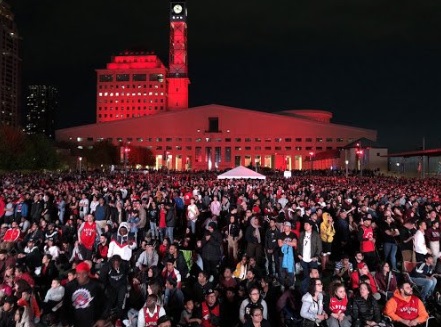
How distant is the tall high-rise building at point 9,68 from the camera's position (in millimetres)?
132000

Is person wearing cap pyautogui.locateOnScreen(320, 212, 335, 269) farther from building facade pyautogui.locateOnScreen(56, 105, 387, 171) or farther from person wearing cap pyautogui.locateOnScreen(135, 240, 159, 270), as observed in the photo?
building facade pyautogui.locateOnScreen(56, 105, 387, 171)

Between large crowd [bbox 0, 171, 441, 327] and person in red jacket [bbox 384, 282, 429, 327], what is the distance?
0.01 metres

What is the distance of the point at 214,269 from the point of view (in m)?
9.72

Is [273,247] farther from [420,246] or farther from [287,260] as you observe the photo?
[420,246]

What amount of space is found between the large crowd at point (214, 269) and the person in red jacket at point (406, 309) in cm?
1

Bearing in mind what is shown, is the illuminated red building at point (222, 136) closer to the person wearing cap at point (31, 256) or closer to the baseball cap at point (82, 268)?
the person wearing cap at point (31, 256)

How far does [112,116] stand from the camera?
4988 inches

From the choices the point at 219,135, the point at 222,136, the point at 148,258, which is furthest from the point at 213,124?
the point at 148,258

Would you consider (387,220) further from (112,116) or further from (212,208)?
(112,116)

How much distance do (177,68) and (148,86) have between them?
9722mm

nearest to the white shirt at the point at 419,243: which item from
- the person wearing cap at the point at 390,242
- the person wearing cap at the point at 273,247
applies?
the person wearing cap at the point at 390,242

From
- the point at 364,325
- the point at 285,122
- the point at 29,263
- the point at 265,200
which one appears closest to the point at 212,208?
the point at 265,200

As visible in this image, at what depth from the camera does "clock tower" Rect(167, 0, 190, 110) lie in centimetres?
12388

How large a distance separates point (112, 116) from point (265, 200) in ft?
380
